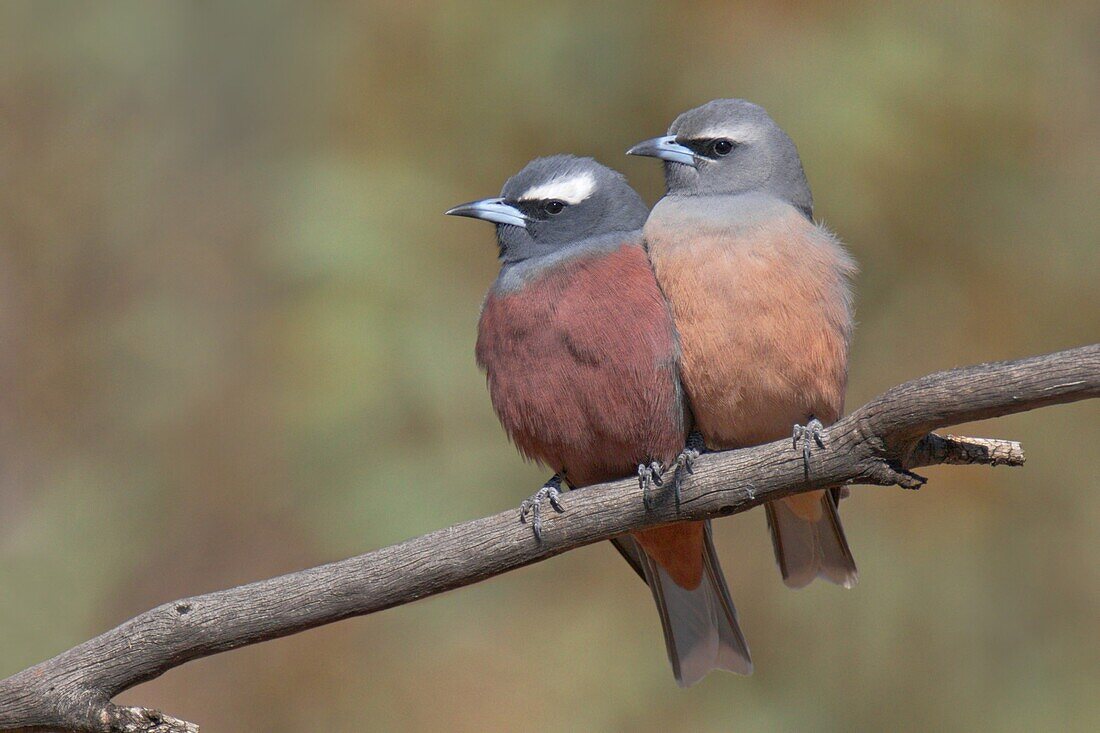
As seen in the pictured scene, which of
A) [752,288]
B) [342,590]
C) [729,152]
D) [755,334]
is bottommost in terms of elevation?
[342,590]

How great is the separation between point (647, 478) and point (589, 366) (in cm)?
67

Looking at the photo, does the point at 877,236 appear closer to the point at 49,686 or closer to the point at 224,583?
the point at 224,583

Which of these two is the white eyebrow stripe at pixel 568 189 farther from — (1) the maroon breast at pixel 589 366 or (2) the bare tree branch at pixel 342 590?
(2) the bare tree branch at pixel 342 590

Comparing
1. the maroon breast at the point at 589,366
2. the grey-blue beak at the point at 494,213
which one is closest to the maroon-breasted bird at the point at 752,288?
the maroon breast at the point at 589,366

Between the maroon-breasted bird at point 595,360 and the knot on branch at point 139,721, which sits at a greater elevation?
the maroon-breasted bird at point 595,360

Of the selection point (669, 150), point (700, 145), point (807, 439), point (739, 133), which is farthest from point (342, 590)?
point (739, 133)

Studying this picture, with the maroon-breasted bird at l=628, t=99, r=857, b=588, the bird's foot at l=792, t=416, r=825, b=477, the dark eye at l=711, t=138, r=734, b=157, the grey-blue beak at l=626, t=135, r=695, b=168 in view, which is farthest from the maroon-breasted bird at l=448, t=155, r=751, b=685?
the bird's foot at l=792, t=416, r=825, b=477

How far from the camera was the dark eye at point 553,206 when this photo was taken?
618 centimetres

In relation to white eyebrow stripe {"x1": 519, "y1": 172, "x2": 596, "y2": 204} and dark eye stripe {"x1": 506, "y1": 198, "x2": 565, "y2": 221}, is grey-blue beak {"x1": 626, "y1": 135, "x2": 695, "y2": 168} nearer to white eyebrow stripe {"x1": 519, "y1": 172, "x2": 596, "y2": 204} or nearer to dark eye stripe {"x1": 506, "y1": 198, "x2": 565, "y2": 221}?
white eyebrow stripe {"x1": 519, "y1": 172, "x2": 596, "y2": 204}

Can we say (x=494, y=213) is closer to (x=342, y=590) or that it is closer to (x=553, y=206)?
(x=553, y=206)

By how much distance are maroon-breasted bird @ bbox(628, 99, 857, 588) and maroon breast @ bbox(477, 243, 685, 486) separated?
0.37 ft

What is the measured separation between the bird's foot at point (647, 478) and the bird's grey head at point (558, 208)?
1225 millimetres

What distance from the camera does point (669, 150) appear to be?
5836 mm

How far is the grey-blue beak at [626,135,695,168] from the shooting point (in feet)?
19.0
